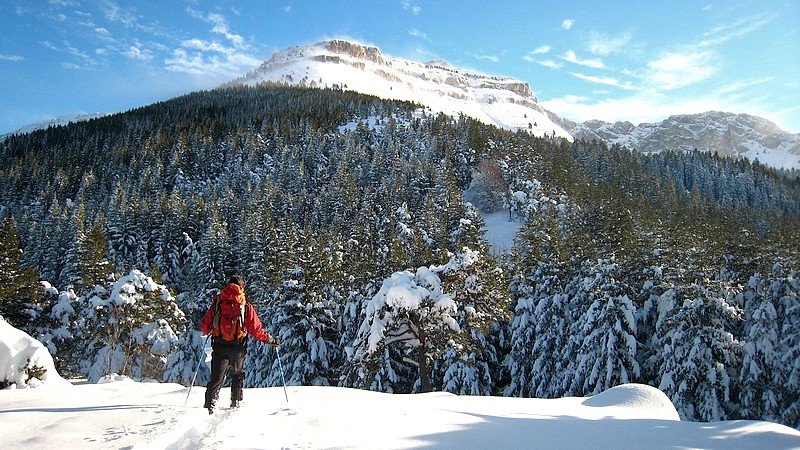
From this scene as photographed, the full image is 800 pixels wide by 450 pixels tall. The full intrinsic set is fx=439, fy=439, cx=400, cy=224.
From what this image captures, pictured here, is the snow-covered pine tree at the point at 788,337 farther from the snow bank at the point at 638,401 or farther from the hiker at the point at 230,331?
the hiker at the point at 230,331

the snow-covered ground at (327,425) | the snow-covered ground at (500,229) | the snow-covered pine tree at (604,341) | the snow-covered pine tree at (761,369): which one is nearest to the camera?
the snow-covered ground at (327,425)

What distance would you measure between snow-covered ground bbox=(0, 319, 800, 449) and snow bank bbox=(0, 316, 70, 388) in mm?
24

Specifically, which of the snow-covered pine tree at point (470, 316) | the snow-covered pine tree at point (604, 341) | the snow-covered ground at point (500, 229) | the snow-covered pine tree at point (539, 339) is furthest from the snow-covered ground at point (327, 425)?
the snow-covered ground at point (500, 229)

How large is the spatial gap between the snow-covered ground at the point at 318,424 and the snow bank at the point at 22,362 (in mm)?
24

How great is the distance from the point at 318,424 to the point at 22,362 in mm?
6461

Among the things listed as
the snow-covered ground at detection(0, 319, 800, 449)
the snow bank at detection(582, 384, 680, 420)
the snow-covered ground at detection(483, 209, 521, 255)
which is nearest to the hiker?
the snow-covered ground at detection(0, 319, 800, 449)

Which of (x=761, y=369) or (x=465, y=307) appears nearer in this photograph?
(x=761, y=369)

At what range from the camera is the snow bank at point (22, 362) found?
796 cm

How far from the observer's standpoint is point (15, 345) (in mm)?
8195

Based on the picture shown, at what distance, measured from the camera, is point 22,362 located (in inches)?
321

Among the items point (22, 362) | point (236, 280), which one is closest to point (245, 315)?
point (236, 280)

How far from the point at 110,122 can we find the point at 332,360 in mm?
157341

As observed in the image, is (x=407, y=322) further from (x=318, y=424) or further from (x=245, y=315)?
(x=318, y=424)

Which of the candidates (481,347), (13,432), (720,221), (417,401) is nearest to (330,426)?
(417,401)
